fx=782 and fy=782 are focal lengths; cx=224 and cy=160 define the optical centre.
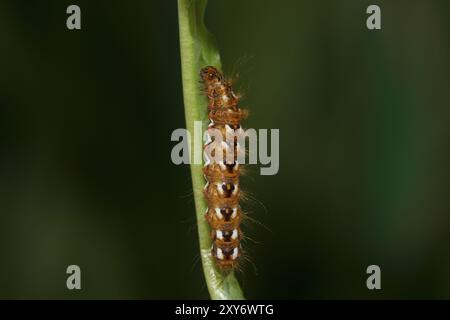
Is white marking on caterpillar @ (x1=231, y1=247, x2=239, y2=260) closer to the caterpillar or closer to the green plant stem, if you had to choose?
the caterpillar

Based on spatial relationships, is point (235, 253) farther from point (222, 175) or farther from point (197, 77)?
point (197, 77)

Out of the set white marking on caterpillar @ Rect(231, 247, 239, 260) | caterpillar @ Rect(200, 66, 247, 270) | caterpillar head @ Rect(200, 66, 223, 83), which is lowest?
white marking on caterpillar @ Rect(231, 247, 239, 260)

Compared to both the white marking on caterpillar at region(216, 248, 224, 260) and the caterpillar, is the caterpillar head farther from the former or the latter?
the white marking on caterpillar at region(216, 248, 224, 260)

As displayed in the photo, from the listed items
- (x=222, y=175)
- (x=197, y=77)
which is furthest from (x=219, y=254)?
(x=197, y=77)

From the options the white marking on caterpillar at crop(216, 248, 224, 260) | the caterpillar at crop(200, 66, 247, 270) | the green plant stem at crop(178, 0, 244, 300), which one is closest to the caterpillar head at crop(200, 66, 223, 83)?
the caterpillar at crop(200, 66, 247, 270)

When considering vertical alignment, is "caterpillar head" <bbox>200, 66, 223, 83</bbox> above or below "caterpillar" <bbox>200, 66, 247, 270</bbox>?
above

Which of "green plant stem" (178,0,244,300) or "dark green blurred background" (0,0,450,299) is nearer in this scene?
"green plant stem" (178,0,244,300)
